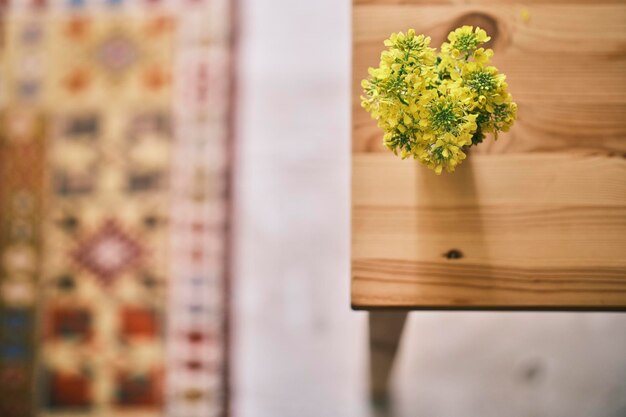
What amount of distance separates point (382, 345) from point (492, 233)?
0.51 meters

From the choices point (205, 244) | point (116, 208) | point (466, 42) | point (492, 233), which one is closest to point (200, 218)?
point (205, 244)

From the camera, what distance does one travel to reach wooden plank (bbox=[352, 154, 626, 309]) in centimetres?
82

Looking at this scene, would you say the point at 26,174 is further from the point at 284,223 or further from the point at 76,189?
the point at 284,223

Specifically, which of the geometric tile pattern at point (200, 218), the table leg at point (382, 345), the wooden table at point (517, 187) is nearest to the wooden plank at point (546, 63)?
the wooden table at point (517, 187)

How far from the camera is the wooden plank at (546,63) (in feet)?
2.85

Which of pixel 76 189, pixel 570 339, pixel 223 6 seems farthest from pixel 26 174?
pixel 570 339

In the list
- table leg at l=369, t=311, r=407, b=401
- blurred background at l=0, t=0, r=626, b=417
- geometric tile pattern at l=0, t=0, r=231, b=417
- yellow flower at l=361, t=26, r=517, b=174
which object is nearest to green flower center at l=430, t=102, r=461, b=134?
yellow flower at l=361, t=26, r=517, b=174

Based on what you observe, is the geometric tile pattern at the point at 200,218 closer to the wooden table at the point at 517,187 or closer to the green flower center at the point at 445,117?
the wooden table at the point at 517,187

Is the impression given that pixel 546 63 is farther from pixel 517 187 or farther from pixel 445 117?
pixel 445 117

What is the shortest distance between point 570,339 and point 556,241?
56 cm

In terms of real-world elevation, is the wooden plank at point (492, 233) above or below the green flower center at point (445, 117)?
below

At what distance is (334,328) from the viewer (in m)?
1.36

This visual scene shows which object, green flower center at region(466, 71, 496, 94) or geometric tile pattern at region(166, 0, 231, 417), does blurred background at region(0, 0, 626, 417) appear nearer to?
geometric tile pattern at region(166, 0, 231, 417)

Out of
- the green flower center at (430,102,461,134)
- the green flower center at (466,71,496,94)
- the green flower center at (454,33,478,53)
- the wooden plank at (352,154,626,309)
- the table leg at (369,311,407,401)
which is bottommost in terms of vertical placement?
the table leg at (369,311,407,401)
